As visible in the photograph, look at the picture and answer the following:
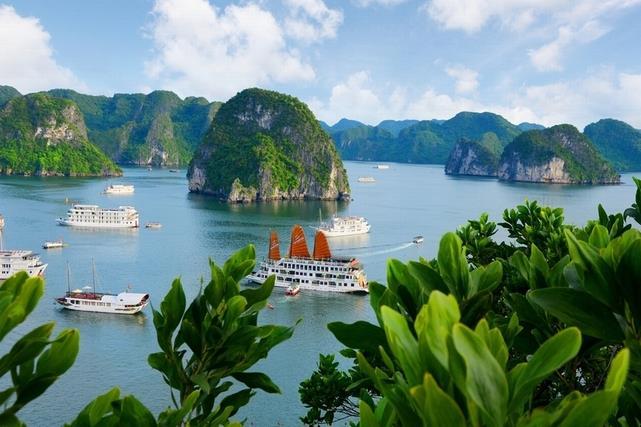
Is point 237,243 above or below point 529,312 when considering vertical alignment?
below

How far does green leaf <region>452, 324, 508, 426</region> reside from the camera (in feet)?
3.32

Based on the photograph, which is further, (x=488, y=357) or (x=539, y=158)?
(x=539, y=158)

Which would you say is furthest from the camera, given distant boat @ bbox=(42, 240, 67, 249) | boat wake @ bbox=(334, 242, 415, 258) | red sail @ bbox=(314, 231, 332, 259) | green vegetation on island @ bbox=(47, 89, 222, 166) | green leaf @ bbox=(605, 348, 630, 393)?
green vegetation on island @ bbox=(47, 89, 222, 166)

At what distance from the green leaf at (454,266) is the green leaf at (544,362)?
0.66m

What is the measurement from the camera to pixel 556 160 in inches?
5128

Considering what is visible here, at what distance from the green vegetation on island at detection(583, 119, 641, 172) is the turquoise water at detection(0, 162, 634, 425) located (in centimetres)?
9230

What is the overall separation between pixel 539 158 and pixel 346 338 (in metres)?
142

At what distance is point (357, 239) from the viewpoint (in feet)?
167

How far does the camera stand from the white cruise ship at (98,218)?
175 feet

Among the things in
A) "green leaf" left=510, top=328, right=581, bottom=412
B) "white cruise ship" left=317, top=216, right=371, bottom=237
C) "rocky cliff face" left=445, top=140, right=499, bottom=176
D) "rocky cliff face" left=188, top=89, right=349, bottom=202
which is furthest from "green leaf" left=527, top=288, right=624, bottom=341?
"rocky cliff face" left=445, top=140, right=499, bottom=176

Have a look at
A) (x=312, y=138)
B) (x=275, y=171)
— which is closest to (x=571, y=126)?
(x=312, y=138)

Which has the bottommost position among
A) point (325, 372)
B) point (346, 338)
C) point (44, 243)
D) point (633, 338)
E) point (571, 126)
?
point (44, 243)

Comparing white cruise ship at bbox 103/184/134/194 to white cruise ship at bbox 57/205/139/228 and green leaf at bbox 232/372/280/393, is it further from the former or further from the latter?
green leaf at bbox 232/372/280/393

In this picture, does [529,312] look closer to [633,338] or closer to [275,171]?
[633,338]
